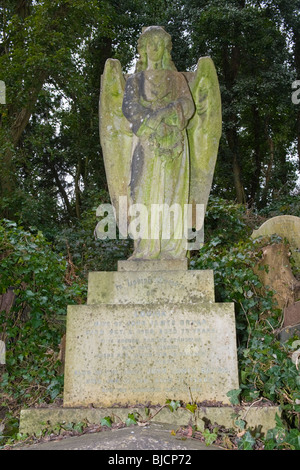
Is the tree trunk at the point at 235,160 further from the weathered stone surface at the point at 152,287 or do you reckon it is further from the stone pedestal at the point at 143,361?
the stone pedestal at the point at 143,361

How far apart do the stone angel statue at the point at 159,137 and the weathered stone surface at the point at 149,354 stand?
758mm

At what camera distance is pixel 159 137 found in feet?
14.5

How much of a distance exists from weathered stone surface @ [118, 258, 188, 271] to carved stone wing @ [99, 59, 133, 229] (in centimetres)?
69

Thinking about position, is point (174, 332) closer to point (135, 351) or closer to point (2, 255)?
point (135, 351)

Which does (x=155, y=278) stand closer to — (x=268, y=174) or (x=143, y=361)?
(x=143, y=361)

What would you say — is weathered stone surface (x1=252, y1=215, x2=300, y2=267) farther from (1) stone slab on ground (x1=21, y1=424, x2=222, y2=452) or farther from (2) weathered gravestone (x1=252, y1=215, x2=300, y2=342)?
(1) stone slab on ground (x1=21, y1=424, x2=222, y2=452)

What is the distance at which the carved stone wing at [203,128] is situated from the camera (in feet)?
15.3

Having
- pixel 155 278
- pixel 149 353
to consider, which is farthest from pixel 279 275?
pixel 149 353

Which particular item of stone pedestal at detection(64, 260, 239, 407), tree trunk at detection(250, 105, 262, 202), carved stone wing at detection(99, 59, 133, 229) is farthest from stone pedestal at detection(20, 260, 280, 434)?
tree trunk at detection(250, 105, 262, 202)

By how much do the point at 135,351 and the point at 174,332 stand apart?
0.35 meters

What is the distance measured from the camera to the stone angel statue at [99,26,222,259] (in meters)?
4.44

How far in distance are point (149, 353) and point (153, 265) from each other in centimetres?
82

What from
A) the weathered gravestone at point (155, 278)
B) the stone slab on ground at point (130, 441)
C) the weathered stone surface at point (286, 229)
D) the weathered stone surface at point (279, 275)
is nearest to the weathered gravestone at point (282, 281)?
the weathered stone surface at point (279, 275)

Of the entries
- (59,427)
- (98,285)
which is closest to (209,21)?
(98,285)
